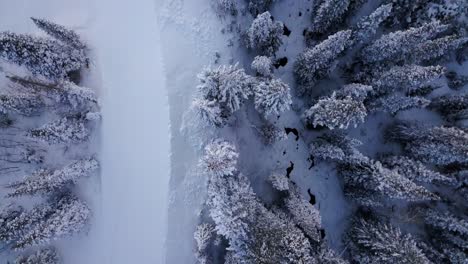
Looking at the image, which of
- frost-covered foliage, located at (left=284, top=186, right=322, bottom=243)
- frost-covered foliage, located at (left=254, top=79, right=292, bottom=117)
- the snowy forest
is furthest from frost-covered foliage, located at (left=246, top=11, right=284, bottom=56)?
frost-covered foliage, located at (left=284, top=186, right=322, bottom=243)

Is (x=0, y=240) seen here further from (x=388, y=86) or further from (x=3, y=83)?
(x=388, y=86)

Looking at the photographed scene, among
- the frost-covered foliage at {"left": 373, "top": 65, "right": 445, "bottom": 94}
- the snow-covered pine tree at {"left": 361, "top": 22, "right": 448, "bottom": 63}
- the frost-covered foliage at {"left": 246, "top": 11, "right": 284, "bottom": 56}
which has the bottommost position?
the frost-covered foliage at {"left": 373, "top": 65, "right": 445, "bottom": 94}

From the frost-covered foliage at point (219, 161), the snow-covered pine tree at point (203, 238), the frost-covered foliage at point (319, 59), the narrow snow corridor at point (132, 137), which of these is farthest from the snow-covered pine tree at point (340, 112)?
the narrow snow corridor at point (132, 137)

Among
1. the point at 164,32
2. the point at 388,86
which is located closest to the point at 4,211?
the point at 164,32

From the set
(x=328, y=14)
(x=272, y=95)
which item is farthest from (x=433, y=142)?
(x=272, y=95)

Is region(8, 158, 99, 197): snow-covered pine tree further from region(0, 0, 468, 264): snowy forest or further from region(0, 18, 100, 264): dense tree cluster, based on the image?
region(0, 0, 468, 264): snowy forest

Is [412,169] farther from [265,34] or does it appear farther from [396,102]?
[265,34]
